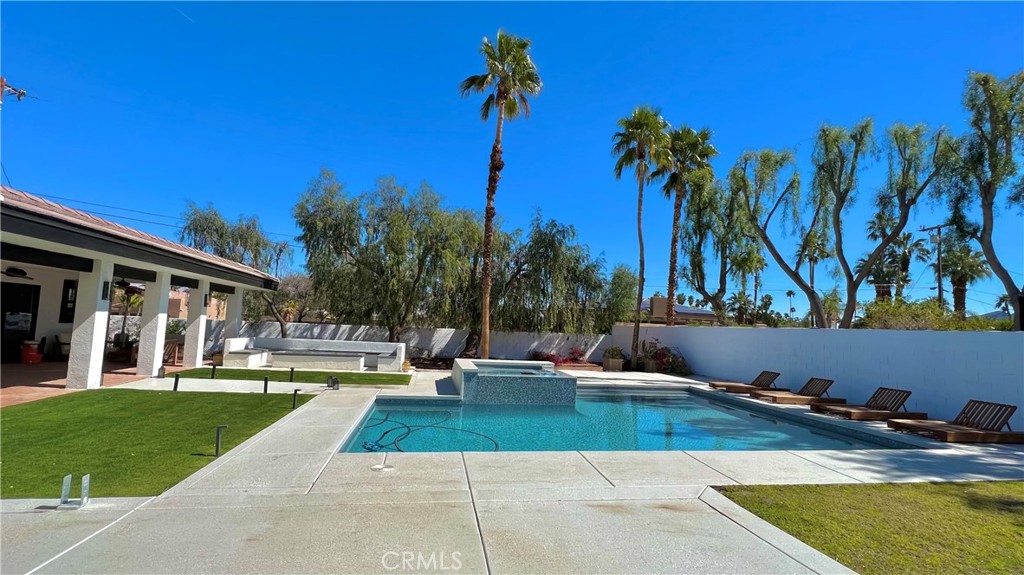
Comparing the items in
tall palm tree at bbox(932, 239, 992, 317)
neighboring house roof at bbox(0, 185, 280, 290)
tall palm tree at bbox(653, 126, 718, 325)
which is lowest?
neighboring house roof at bbox(0, 185, 280, 290)

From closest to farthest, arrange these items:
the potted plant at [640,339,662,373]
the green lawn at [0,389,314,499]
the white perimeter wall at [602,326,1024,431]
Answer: the green lawn at [0,389,314,499] → the white perimeter wall at [602,326,1024,431] → the potted plant at [640,339,662,373]

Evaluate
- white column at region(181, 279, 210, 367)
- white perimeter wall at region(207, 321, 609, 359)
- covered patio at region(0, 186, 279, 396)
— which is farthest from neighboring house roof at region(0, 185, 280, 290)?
white perimeter wall at region(207, 321, 609, 359)

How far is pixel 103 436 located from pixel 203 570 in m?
5.06

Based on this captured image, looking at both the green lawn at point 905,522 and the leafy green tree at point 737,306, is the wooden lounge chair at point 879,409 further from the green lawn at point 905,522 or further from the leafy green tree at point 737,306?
the leafy green tree at point 737,306

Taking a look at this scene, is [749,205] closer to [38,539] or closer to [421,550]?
[421,550]

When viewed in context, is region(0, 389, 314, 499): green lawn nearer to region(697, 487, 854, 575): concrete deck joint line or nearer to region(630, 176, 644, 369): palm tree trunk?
region(697, 487, 854, 575): concrete deck joint line

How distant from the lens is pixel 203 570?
3.21 metres

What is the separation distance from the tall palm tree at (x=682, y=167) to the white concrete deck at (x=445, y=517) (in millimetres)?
16775

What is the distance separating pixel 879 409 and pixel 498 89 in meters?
15.3

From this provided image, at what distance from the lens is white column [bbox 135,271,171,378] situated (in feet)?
40.5

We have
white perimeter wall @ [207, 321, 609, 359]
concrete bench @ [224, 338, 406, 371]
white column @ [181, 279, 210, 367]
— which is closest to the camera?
white column @ [181, 279, 210, 367]

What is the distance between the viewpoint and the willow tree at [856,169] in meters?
16.5

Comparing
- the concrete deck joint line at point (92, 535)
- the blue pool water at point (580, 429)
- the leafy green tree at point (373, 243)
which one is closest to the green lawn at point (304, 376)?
the blue pool water at point (580, 429)

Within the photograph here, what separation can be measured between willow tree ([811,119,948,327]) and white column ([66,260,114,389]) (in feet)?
73.7
